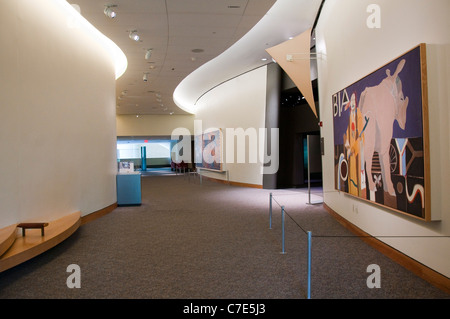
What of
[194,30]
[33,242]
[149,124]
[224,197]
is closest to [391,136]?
[33,242]

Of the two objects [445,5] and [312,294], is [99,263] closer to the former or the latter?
[312,294]

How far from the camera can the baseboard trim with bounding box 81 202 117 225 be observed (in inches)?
300

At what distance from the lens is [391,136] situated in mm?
4383

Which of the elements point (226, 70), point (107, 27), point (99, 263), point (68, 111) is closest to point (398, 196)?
point (99, 263)

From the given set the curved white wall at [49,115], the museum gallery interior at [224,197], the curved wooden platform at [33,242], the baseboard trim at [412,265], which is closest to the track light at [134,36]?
the museum gallery interior at [224,197]

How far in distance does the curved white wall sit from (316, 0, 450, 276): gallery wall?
5276mm

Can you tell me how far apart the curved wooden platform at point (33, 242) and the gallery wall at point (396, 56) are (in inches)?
172

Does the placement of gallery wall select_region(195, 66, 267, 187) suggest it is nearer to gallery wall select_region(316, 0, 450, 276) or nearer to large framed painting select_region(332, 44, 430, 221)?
gallery wall select_region(316, 0, 450, 276)

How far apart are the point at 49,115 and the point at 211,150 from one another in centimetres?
1250

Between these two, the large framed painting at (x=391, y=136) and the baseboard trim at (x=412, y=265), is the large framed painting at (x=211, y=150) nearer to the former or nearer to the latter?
the large framed painting at (x=391, y=136)

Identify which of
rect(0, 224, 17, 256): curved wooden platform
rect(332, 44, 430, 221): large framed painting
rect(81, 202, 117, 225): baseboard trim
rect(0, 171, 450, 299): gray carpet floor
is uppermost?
rect(332, 44, 430, 221): large framed painting

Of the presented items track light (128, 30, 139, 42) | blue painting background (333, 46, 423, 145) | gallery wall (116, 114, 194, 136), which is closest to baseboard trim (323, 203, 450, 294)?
blue painting background (333, 46, 423, 145)

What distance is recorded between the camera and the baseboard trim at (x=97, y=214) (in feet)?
25.0
